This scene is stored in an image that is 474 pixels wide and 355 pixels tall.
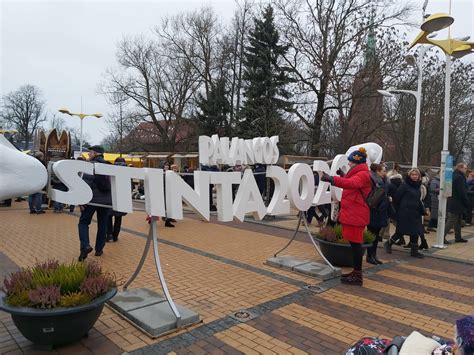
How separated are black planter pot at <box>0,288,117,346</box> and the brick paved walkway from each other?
198 mm

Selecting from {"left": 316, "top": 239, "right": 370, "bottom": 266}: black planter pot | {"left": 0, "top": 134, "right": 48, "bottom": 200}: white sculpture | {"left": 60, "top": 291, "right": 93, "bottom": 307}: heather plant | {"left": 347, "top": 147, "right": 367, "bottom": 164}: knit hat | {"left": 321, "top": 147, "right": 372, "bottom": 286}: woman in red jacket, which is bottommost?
{"left": 316, "top": 239, "right": 370, "bottom": 266}: black planter pot

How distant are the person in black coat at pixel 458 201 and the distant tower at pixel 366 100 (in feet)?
31.1

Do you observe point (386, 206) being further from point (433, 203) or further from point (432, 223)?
point (432, 223)

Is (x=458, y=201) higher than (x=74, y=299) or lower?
higher

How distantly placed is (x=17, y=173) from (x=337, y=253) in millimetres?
5212

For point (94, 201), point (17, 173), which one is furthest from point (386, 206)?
point (17, 173)

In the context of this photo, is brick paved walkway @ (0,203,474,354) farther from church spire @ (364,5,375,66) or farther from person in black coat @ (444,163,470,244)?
church spire @ (364,5,375,66)

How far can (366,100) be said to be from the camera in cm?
2064

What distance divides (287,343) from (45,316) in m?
2.22

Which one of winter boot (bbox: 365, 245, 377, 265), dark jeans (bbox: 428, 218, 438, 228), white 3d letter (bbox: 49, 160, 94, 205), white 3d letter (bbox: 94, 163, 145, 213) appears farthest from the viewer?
dark jeans (bbox: 428, 218, 438, 228)

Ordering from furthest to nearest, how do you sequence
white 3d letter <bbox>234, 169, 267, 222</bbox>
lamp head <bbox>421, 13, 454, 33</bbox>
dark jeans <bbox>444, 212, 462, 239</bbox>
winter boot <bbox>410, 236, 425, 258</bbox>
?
dark jeans <bbox>444, 212, 462, 239</bbox>, lamp head <bbox>421, 13, 454, 33</bbox>, winter boot <bbox>410, 236, 425, 258</bbox>, white 3d letter <bbox>234, 169, 267, 222</bbox>

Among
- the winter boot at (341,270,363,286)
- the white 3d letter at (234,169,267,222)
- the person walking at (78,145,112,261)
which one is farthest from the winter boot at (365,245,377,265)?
the person walking at (78,145,112,261)

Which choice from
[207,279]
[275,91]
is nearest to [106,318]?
[207,279]

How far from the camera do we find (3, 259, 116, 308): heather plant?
3.17 m
